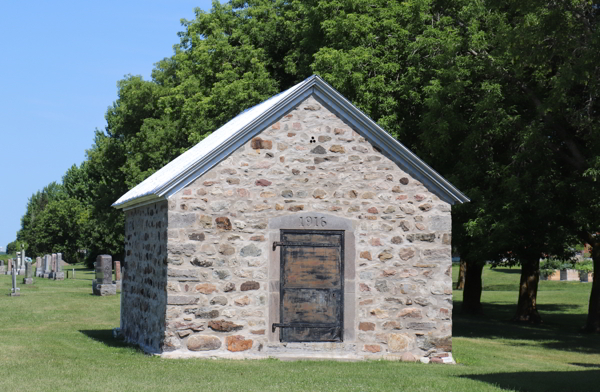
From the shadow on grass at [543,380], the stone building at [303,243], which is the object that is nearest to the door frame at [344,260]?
the stone building at [303,243]

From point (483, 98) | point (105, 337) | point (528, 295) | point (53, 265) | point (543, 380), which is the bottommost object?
point (105, 337)

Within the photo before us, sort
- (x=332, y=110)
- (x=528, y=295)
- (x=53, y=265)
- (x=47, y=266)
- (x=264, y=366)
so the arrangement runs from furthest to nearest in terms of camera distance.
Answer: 1. (x=47, y=266)
2. (x=53, y=265)
3. (x=528, y=295)
4. (x=332, y=110)
5. (x=264, y=366)

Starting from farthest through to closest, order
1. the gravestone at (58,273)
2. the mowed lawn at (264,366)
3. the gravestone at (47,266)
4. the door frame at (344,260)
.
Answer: the gravestone at (47,266), the gravestone at (58,273), the door frame at (344,260), the mowed lawn at (264,366)

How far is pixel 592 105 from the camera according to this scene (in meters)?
19.1

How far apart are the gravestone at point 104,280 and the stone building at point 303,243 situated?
52.4 feet

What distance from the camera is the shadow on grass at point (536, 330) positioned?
18.7 metres

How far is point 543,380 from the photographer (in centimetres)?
1123

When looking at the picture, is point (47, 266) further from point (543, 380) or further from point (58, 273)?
point (543, 380)

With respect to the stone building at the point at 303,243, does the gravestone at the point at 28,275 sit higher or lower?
lower

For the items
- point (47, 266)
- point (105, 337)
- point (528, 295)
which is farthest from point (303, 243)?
point (47, 266)

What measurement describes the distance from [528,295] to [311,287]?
13644 millimetres

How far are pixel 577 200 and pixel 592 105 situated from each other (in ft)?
8.06

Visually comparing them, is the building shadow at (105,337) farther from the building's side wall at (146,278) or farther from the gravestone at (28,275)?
the gravestone at (28,275)

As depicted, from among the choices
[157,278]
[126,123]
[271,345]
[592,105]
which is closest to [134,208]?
[157,278]
